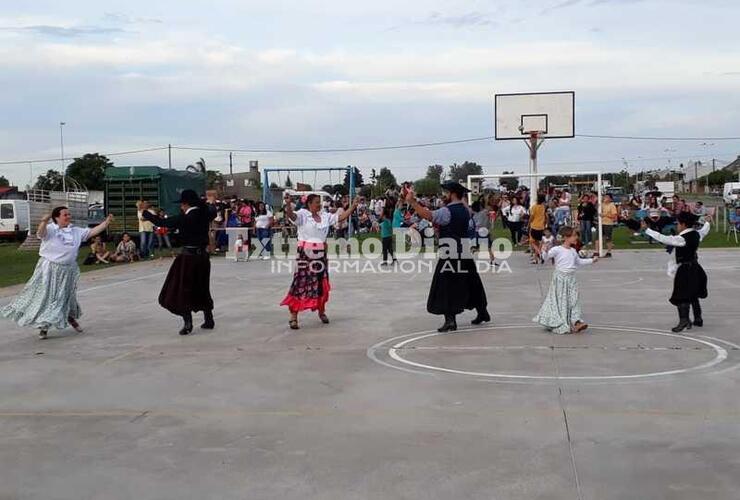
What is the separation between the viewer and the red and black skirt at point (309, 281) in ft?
33.9

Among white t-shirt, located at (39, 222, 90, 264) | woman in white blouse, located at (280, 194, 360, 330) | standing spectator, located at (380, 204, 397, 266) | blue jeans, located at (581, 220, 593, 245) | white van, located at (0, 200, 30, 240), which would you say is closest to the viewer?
white t-shirt, located at (39, 222, 90, 264)

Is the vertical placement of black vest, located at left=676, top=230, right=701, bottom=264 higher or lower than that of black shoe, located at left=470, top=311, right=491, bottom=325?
higher

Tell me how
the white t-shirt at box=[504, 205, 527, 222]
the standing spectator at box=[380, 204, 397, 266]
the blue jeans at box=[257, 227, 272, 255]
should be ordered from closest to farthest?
1. the standing spectator at box=[380, 204, 397, 266]
2. the blue jeans at box=[257, 227, 272, 255]
3. the white t-shirt at box=[504, 205, 527, 222]

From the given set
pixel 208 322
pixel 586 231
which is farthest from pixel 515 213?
pixel 208 322

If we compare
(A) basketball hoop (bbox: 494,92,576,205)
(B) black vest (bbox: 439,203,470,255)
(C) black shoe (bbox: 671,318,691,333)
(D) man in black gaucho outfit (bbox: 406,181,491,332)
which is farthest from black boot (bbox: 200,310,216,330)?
(A) basketball hoop (bbox: 494,92,576,205)

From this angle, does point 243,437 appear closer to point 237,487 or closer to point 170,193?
point 237,487

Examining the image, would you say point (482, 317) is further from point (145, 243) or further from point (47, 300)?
point (145, 243)

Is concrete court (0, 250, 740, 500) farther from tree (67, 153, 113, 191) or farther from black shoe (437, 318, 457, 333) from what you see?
Result: tree (67, 153, 113, 191)

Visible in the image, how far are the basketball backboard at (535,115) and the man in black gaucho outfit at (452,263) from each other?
2145cm

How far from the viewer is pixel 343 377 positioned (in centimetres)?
739

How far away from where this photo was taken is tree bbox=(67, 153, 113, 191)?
7062cm

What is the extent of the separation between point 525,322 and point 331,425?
5124 millimetres

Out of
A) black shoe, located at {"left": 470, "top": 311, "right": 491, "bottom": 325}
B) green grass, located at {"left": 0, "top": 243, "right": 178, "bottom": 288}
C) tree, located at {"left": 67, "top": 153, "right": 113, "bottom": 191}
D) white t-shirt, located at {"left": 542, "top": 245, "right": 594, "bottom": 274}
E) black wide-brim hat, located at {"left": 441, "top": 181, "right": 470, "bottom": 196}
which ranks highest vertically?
tree, located at {"left": 67, "top": 153, "right": 113, "bottom": 191}

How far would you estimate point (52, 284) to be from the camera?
400 inches
